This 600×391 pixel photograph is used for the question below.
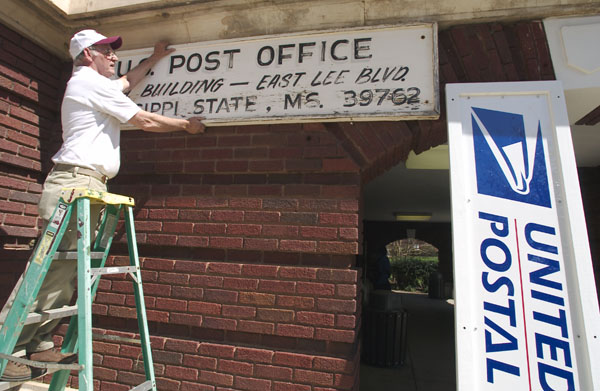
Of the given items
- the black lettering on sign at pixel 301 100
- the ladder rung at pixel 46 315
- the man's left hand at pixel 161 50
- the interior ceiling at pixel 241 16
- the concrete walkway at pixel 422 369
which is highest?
the interior ceiling at pixel 241 16

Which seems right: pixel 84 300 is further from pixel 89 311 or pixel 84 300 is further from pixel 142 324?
pixel 142 324

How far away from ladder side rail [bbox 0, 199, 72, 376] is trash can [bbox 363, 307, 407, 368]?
4.22 meters

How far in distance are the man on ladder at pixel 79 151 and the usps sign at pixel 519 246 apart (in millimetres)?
2075

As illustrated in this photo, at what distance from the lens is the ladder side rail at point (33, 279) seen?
181 centimetres

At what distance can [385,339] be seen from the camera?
Result: 507 centimetres

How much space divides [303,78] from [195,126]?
2.98 feet

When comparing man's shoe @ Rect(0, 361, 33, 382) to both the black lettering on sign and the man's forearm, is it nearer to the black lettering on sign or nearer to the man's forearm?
the man's forearm

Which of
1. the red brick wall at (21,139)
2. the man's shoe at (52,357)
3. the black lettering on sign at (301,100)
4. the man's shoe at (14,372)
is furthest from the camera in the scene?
the red brick wall at (21,139)

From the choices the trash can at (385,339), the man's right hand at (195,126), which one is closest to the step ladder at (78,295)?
the man's right hand at (195,126)

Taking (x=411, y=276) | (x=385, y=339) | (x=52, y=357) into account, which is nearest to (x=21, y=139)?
(x=52, y=357)

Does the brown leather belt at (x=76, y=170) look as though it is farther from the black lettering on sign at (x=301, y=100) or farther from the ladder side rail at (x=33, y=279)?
the black lettering on sign at (x=301, y=100)

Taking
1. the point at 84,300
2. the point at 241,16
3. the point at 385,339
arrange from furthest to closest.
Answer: the point at 385,339 → the point at 241,16 → the point at 84,300

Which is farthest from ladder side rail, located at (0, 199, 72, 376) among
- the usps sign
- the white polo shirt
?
the usps sign

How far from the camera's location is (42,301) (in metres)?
2.05
